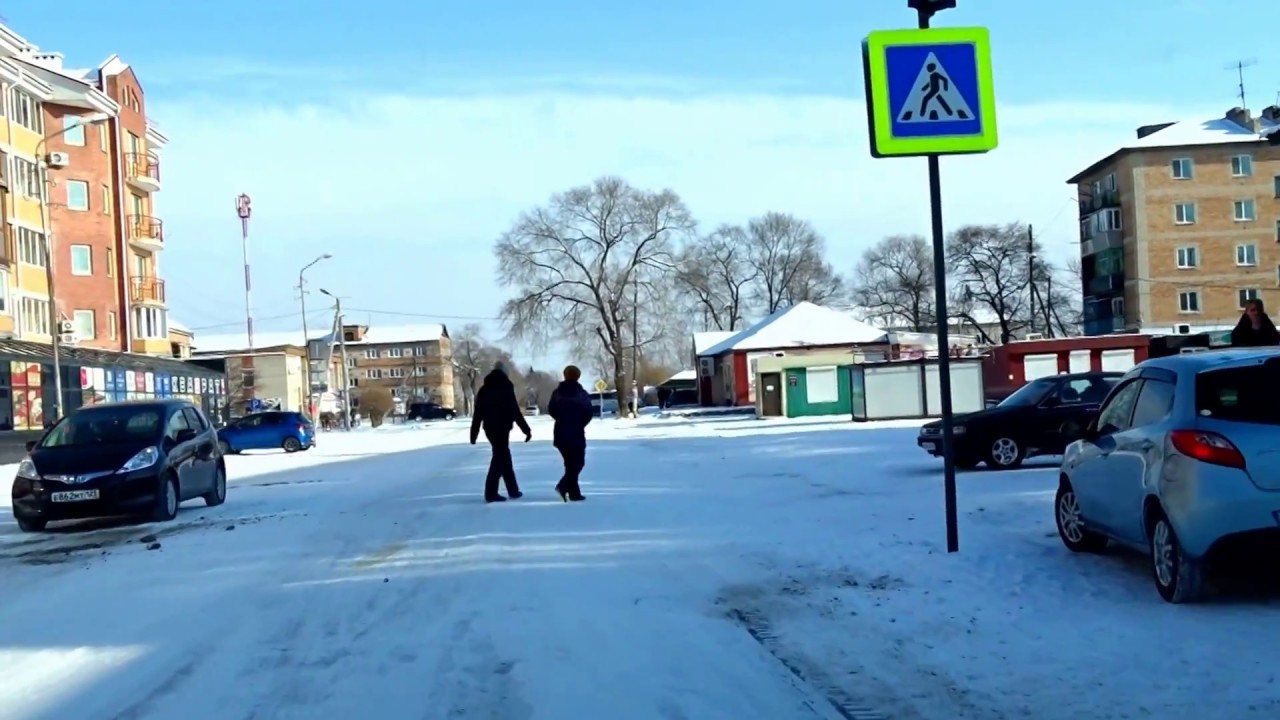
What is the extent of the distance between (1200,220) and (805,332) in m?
23.2

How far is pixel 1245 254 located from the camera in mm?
71812

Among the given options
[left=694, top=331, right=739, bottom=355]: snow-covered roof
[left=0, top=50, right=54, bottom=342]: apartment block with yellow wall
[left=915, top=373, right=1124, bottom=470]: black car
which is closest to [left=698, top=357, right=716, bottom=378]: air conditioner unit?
[left=694, top=331, right=739, bottom=355]: snow-covered roof

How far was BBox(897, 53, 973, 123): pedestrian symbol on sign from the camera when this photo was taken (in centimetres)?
1036

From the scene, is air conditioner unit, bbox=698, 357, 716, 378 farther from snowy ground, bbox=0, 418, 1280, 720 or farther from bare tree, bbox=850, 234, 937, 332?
snowy ground, bbox=0, 418, 1280, 720

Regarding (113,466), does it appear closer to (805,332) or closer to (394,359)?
(805,332)

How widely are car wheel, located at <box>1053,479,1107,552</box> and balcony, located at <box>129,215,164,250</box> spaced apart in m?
57.3

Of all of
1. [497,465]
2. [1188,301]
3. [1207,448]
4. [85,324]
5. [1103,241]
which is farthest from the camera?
[1103,241]

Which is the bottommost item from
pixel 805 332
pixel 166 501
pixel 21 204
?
pixel 166 501

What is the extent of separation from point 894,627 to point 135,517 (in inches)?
487

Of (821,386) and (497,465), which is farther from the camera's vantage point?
(821,386)

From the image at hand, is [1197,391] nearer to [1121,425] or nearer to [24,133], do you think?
[1121,425]

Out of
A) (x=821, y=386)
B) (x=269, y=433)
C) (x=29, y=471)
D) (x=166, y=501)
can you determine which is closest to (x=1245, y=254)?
(x=821, y=386)

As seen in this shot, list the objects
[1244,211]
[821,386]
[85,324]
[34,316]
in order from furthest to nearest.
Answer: [1244,211] → [85,324] → [821,386] → [34,316]

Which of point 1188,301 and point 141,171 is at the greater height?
point 141,171
